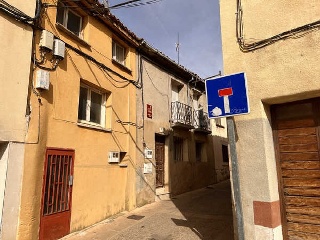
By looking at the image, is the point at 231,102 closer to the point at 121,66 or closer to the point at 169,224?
the point at 169,224

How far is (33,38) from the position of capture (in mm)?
5777

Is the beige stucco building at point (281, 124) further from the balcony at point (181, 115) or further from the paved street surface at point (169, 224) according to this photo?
the balcony at point (181, 115)

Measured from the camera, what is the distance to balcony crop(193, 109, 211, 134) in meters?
13.2

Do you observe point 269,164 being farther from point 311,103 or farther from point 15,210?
point 15,210

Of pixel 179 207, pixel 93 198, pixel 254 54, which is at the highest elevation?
pixel 254 54

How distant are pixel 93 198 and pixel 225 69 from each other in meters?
4.96

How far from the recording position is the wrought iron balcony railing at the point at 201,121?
13.2m

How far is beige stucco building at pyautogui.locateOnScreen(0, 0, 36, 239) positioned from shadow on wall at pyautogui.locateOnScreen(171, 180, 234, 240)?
12.1ft

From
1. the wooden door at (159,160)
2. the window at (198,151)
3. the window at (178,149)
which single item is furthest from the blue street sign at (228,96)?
the window at (198,151)

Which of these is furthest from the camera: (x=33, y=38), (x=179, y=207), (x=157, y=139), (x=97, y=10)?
(x=157, y=139)

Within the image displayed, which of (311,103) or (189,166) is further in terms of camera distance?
(189,166)

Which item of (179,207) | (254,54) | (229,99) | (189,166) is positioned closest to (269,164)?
(229,99)

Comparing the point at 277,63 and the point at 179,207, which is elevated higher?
the point at 277,63

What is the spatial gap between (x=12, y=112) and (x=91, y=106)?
109 inches
